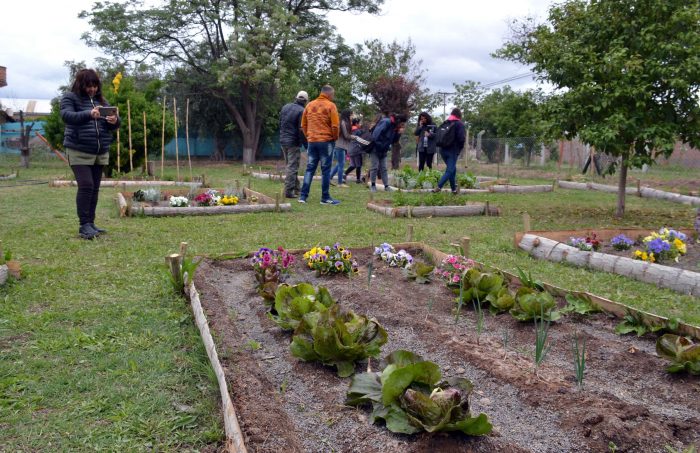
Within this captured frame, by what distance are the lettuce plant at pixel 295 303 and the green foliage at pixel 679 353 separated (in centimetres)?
182

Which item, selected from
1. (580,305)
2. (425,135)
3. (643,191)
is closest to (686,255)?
(580,305)

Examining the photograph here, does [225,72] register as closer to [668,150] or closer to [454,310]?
[668,150]

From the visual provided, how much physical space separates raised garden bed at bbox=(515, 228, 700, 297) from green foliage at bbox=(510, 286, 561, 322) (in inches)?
63.4

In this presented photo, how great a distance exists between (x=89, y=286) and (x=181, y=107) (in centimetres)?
2357

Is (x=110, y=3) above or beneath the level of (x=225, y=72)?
above

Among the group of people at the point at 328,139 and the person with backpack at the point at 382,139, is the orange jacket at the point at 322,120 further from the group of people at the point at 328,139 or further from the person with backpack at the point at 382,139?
the person with backpack at the point at 382,139

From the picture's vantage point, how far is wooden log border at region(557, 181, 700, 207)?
11.9 metres

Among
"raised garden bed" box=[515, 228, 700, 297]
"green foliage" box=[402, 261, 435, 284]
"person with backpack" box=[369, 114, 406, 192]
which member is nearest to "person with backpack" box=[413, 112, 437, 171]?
"person with backpack" box=[369, 114, 406, 192]

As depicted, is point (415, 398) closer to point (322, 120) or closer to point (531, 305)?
point (531, 305)

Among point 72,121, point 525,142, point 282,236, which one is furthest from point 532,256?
point 525,142

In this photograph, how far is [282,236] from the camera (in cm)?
686

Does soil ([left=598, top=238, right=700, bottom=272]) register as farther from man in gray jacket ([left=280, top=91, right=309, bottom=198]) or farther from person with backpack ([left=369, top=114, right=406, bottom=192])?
person with backpack ([left=369, top=114, right=406, bottom=192])

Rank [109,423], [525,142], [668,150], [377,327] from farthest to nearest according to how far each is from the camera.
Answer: [525,142] < [668,150] < [377,327] < [109,423]

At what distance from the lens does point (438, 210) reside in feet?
29.7
